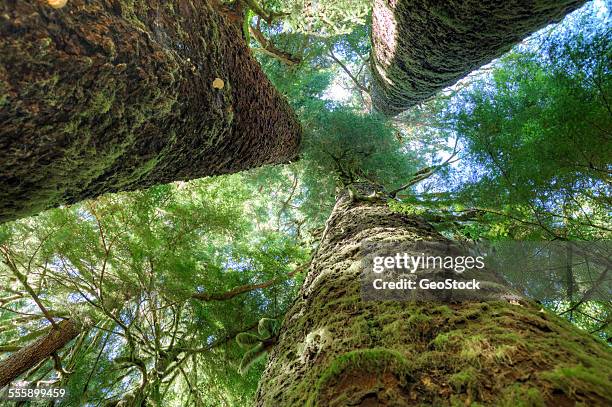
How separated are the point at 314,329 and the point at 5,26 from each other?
1524 mm

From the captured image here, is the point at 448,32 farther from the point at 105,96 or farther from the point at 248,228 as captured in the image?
the point at 248,228

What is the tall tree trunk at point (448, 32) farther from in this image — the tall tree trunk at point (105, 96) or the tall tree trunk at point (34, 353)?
the tall tree trunk at point (34, 353)

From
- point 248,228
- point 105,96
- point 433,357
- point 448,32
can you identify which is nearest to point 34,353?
point 248,228

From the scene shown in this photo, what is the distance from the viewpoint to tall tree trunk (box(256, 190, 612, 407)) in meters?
0.87

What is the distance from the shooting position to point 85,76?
4.02 ft

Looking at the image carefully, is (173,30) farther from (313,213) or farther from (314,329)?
(313,213)

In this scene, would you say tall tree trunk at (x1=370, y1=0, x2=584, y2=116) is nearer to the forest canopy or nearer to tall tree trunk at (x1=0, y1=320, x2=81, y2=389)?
the forest canopy

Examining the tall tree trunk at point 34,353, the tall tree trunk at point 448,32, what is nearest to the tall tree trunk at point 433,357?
the tall tree trunk at point 448,32

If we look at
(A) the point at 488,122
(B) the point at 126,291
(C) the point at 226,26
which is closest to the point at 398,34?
(A) the point at 488,122

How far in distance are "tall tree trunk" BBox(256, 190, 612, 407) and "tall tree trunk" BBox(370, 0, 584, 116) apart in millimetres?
2150

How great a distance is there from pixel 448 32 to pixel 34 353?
19.9 ft

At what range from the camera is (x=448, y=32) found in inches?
120

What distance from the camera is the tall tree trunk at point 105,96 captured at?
42.4 inches

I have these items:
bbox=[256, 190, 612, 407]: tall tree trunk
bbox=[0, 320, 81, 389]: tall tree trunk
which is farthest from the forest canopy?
bbox=[0, 320, 81, 389]: tall tree trunk
